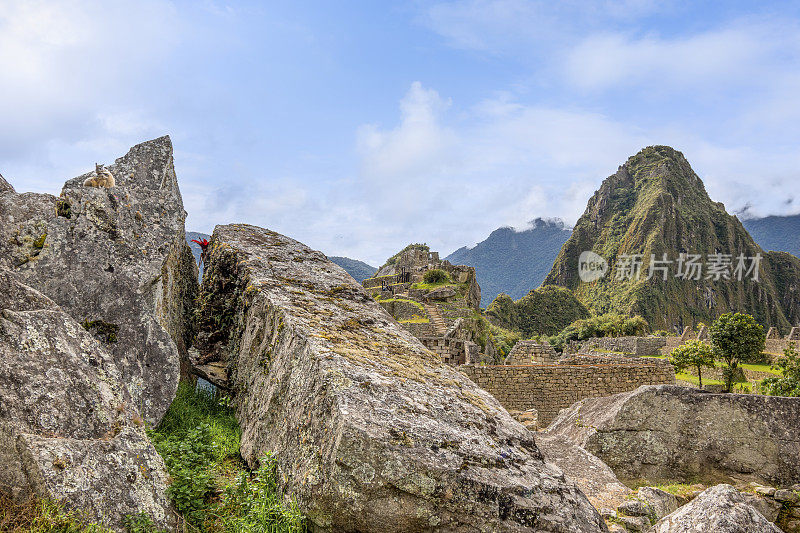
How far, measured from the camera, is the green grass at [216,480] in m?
2.96

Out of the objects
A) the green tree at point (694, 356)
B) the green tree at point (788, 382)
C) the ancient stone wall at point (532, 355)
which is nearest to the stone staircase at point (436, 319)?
the ancient stone wall at point (532, 355)

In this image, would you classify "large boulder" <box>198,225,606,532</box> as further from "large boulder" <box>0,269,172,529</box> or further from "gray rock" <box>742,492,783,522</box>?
"gray rock" <box>742,492,783,522</box>

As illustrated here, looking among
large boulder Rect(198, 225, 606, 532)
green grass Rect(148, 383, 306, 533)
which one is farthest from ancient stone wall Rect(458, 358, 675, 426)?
green grass Rect(148, 383, 306, 533)

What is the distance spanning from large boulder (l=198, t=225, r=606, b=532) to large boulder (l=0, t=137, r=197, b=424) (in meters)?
0.81

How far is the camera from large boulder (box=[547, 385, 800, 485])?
6879mm

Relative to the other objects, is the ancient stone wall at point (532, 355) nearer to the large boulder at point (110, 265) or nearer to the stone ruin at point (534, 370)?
the stone ruin at point (534, 370)

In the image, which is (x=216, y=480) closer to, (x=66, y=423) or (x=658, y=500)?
(x=66, y=423)

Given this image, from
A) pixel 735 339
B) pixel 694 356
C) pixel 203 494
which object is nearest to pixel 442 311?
pixel 694 356

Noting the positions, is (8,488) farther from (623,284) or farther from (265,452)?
(623,284)

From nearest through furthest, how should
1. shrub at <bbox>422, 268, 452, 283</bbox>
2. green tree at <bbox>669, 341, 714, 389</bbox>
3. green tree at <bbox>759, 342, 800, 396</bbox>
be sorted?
green tree at <bbox>759, 342, 800, 396</bbox>, green tree at <bbox>669, 341, 714, 389</bbox>, shrub at <bbox>422, 268, 452, 283</bbox>

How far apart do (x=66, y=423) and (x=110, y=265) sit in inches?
69.2

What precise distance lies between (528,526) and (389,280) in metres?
56.8

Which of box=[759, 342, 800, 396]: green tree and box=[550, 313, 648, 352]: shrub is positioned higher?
box=[550, 313, 648, 352]: shrub

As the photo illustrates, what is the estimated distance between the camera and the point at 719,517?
147 inches
